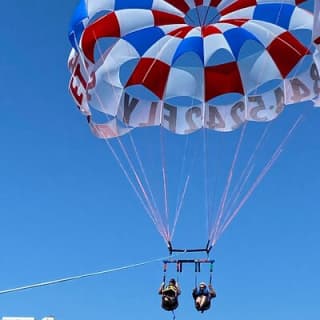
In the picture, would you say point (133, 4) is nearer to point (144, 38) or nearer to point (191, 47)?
point (144, 38)

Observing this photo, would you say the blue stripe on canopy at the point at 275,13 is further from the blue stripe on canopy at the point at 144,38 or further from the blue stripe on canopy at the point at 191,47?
the blue stripe on canopy at the point at 144,38

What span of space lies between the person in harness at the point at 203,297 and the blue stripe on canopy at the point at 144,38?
14.3 feet

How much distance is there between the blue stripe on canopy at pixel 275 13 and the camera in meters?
11.2

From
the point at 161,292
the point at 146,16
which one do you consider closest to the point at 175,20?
the point at 146,16

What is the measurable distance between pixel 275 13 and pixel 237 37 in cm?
79

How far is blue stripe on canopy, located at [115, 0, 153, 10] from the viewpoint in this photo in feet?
37.0

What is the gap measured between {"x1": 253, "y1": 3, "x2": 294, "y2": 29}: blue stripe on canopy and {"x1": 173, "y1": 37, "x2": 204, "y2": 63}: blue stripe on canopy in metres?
1.10

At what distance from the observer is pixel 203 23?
38.8 feet

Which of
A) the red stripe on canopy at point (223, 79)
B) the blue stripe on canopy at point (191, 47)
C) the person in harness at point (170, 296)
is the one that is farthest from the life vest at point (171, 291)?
the blue stripe on canopy at point (191, 47)

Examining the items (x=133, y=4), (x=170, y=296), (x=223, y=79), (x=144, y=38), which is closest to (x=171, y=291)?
(x=170, y=296)

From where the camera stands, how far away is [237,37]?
11.3m

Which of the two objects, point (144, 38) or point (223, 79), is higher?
point (144, 38)

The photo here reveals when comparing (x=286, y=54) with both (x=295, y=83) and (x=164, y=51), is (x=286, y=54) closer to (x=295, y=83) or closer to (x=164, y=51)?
(x=295, y=83)

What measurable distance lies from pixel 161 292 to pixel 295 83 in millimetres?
4368
